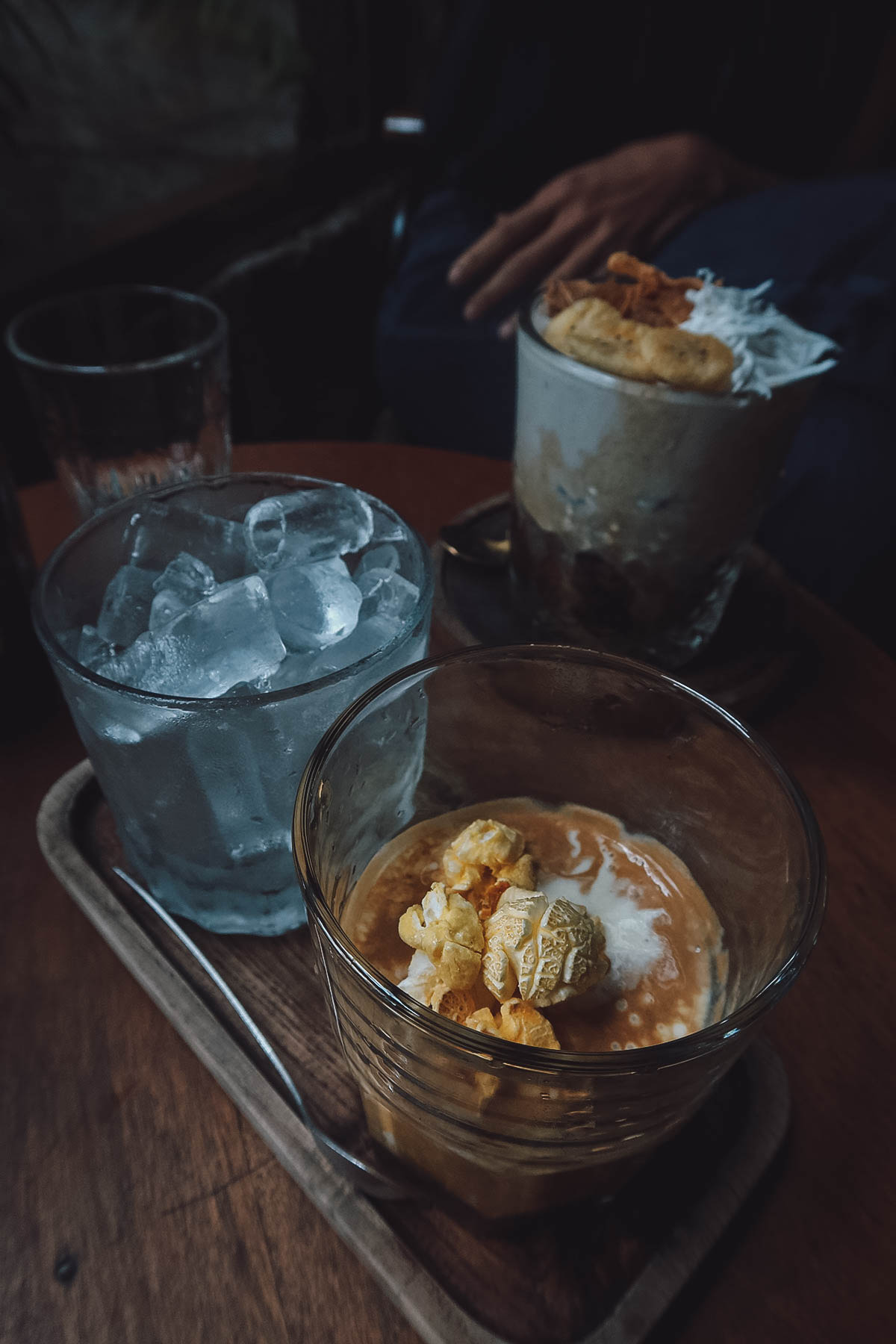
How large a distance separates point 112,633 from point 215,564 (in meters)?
0.08

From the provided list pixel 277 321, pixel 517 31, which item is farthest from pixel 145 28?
pixel 517 31

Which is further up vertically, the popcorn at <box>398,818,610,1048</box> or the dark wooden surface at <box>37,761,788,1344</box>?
the popcorn at <box>398,818,610,1048</box>

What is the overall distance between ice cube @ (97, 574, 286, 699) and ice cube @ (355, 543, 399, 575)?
0.07 m

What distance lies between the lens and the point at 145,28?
195cm

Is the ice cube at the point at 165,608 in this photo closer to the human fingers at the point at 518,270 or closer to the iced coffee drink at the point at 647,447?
the iced coffee drink at the point at 647,447

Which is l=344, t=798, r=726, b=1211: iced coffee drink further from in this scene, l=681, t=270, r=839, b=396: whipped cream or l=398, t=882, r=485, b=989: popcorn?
Result: l=681, t=270, r=839, b=396: whipped cream

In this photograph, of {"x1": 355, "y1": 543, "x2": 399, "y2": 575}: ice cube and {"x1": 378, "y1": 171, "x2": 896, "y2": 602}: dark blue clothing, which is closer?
{"x1": 355, "y1": 543, "x2": 399, "y2": 575}: ice cube

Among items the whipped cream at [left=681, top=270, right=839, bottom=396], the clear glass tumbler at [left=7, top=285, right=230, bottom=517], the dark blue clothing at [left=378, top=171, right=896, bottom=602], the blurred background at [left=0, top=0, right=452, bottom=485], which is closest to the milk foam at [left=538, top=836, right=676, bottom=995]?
the whipped cream at [left=681, top=270, right=839, bottom=396]

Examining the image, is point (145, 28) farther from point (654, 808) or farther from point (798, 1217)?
point (798, 1217)

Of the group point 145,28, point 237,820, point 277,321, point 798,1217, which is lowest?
point 277,321

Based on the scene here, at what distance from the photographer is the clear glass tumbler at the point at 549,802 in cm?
29

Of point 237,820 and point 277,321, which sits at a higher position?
point 237,820

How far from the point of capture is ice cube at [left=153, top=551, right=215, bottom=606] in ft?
1.54

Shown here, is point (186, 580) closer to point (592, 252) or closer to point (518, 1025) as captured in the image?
point (518, 1025)
